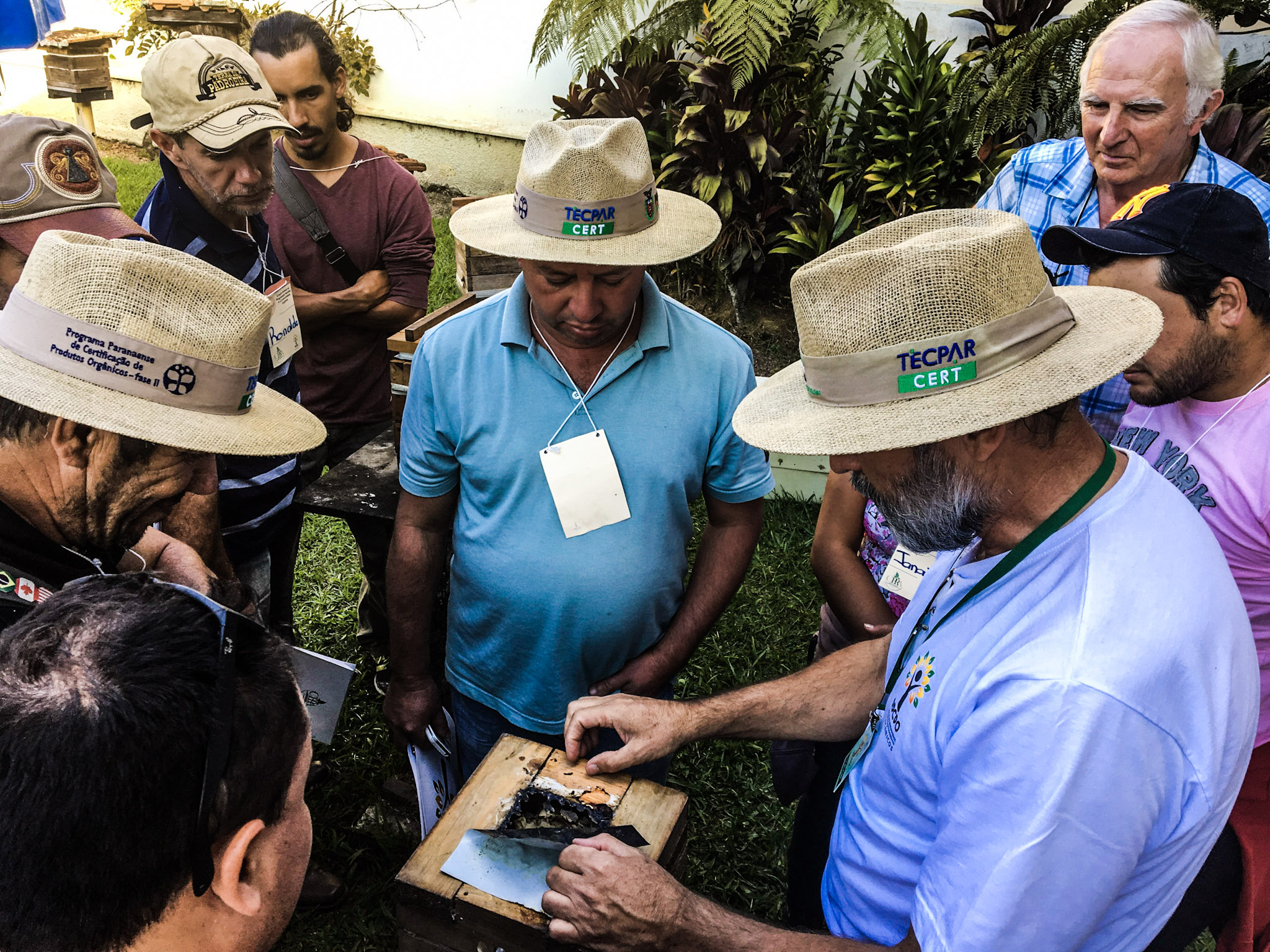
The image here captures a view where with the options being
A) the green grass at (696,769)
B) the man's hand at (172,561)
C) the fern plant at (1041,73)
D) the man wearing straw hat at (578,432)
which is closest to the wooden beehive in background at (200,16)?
the green grass at (696,769)

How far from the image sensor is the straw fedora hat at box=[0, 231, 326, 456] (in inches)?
54.9

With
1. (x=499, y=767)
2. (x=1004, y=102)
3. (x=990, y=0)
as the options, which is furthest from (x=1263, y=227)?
(x=990, y=0)

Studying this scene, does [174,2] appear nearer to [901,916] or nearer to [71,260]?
[71,260]

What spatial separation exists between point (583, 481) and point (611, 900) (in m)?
0.97

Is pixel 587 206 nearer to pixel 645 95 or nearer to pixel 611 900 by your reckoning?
pixel 611 900

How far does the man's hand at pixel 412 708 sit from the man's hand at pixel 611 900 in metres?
Answer: 1.05

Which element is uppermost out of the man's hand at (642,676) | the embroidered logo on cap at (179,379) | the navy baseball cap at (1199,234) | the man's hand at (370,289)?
the navy baseball cap at (1199,234)

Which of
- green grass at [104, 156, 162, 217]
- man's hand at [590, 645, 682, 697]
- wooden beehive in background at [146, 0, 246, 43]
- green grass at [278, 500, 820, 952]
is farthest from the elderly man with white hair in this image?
green grass at [104, 156, 162, 217]

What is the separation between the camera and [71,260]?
Answer: 1396mm

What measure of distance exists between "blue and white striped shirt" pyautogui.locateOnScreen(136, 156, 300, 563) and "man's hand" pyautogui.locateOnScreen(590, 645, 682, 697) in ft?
3.92

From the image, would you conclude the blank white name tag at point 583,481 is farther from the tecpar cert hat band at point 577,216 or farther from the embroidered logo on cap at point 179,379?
the embroidered logo on cap at point 179,379

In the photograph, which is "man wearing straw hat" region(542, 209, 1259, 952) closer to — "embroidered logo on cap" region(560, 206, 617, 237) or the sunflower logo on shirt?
the sunflower logo on shirt

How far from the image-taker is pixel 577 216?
2.06 meters

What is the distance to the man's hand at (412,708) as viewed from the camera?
243 cm
